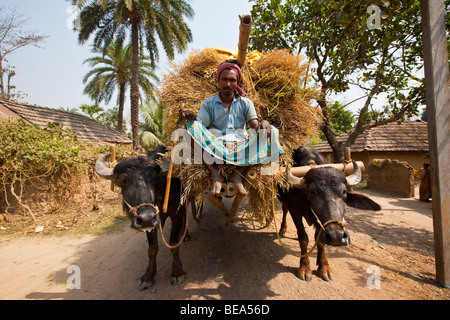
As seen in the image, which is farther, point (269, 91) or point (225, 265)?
point (225, 265)

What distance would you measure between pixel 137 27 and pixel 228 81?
14.0 m

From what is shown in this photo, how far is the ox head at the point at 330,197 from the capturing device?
2.49m

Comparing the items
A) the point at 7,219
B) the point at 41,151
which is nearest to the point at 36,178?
the point at 41,151

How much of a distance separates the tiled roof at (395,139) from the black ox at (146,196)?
13.9m

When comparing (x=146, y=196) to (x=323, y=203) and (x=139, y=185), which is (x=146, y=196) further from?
(x=323, y=203)

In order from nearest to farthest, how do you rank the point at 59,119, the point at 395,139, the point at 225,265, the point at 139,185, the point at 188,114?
the point at 188,114
the point at 139,185
the point at 225,265
the point at 59,119
the point at 395,139

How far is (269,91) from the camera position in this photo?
3.61 metres

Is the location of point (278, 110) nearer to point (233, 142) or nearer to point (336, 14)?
point (233, 142)

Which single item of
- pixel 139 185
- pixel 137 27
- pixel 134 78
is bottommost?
pixel 139 185

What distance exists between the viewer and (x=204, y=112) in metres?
2.98

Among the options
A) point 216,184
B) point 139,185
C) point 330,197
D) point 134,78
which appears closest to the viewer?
point 216,184

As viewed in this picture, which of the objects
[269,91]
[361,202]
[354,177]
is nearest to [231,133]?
[269,91]

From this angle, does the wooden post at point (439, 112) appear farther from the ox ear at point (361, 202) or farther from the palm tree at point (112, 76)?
the palm tree at point (112, 76)

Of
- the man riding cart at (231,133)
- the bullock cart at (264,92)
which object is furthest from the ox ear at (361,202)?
the man riding cart at (231,133)
